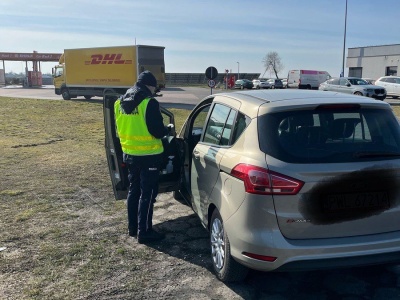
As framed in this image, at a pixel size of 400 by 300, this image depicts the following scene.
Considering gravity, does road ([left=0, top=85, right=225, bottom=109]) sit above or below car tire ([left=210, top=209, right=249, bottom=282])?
above

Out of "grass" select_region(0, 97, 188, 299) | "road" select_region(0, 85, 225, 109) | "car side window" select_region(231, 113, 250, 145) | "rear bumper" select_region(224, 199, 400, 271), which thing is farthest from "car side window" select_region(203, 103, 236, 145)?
"road" select_region(0, 85, 225, 109)

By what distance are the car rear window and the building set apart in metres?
50.8

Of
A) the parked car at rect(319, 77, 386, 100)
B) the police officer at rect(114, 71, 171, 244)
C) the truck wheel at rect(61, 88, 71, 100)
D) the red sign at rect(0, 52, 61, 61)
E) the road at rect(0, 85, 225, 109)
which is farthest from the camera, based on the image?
the red sign at rect(0, 52, 61, 61)

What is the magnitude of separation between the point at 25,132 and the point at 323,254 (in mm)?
12060

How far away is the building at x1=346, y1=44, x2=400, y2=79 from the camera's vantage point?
49719mm

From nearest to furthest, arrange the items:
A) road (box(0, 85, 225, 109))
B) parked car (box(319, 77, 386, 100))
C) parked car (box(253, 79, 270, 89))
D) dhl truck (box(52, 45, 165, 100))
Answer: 1. dhl truck (box(52, 45, 165, 100))
2. road (box(0, 85, 225, 109))
3. parked car (box(319, 77, 386, 100))
4. parked car (box(253, 79, 270, 89))

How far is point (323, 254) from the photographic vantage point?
295 cm

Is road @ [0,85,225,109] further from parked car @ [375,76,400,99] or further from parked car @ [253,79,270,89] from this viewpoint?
parked car @ [253,79,270,89]

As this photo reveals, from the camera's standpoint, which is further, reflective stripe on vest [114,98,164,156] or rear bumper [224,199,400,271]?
reflective stripe on vest [114,98,164,156]

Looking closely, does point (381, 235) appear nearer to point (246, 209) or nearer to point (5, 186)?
point (246, 209)

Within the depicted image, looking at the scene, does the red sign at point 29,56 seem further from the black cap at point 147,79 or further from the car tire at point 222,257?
the car tire at point 222,257

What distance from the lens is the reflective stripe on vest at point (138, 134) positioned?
4266 mm

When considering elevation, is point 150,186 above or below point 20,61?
below

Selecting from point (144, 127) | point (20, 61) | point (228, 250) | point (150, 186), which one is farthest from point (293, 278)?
point (20, 61)
